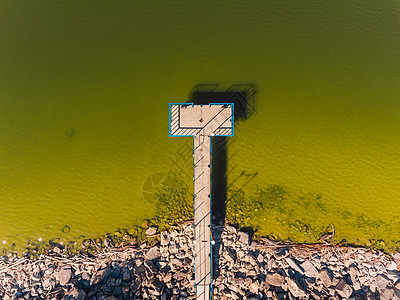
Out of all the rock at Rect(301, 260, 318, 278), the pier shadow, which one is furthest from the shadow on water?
the rock at Rect(301, 260, 318, 278)

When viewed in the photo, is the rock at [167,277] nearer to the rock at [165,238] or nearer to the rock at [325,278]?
the rock at [165,238]

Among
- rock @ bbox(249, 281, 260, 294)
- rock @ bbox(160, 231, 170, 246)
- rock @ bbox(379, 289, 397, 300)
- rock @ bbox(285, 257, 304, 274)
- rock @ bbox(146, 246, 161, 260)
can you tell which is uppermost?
rock @ bbox(160, 231, 170, 246)

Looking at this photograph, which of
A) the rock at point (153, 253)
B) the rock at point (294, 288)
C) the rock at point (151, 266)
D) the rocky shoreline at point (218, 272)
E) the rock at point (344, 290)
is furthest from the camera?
the rock at point (153, 253)

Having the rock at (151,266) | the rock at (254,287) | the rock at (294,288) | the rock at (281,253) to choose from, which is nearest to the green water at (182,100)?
the rock at (281,253)

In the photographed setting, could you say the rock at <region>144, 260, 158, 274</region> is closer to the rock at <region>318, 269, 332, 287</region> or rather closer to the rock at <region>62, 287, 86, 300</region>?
the rock at <region>62, 287, 86, 300</region>

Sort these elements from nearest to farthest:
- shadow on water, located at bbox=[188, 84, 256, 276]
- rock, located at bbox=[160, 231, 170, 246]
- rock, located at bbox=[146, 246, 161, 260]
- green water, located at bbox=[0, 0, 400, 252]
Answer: rock, located at bbox=[146, 246, 161, 260]
rock, located at bbox=[160, 231, 170, 246]
shadow on water, located at bbox=[188, 84, 256, 276]
green water, located at bbox=[0, 0, 400, 252]

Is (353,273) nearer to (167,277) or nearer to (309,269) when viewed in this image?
(309,269)
